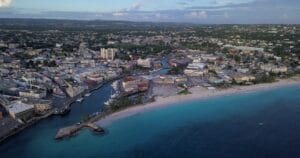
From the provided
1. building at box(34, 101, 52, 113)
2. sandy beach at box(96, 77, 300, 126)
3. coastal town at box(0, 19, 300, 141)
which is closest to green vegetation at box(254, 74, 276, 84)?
coastal town at box(0, 19, 300, 141)

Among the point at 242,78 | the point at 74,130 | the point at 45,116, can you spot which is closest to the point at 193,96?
the point at 242,78

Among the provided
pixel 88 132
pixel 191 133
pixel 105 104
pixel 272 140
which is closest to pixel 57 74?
pixel 105 104

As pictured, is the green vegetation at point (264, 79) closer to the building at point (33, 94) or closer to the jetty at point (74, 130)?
the jetty at point (74, 130)

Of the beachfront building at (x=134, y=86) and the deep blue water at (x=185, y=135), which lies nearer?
the deep blue water at (x=185, y=135)

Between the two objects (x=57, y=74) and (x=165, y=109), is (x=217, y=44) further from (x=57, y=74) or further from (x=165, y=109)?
(x=165, y=109)

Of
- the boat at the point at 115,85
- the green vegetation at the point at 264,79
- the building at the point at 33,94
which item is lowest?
the boat at the point at 115,85

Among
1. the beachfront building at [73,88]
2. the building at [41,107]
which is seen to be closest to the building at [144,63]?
the beachfront building at [73,88]
